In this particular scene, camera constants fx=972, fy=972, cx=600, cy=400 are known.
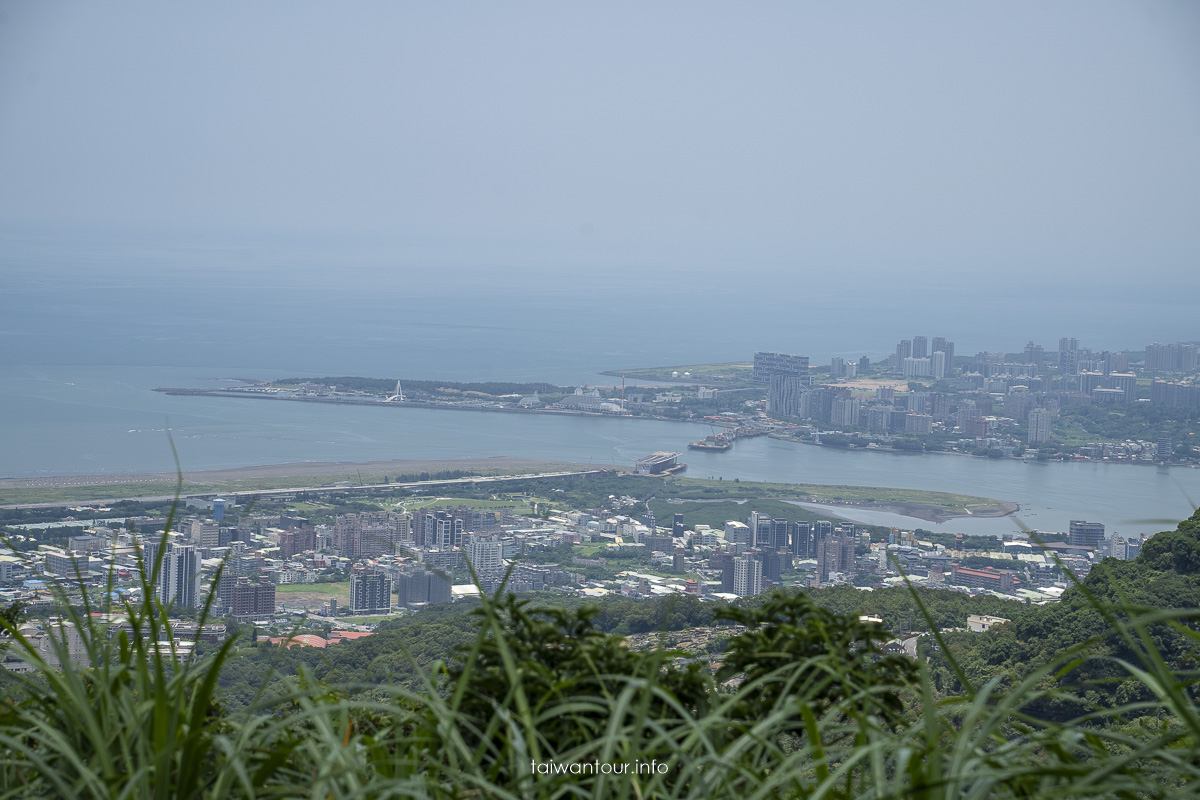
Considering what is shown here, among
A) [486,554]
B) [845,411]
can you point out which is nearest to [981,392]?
[845,411]

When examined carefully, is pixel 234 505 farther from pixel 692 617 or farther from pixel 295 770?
pixel 295 770

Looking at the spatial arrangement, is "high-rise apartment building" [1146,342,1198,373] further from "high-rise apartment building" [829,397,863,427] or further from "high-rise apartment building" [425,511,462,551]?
"high-rise apartment building" [425,511,462,551]

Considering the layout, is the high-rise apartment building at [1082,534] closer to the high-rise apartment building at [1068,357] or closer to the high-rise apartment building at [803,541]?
the high-rise apartment building at [803,541]

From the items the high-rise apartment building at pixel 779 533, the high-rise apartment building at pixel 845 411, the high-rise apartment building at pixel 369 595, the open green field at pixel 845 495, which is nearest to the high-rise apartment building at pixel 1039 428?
the high-rise apartment building at pixel 845 411

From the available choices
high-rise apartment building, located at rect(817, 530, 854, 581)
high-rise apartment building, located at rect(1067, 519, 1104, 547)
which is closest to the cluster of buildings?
high-rise apartment building, located at rect(1067, 519, 1104, 547)

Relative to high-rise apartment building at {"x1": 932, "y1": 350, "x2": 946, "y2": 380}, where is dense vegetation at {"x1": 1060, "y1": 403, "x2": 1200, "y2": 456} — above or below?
below

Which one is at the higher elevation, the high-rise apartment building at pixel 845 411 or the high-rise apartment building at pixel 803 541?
the high-rise apartment building at pixel 845 411

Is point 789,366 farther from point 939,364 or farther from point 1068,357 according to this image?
point 1068,357

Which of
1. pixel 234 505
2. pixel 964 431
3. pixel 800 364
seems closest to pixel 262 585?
pixel 234 505
